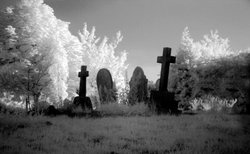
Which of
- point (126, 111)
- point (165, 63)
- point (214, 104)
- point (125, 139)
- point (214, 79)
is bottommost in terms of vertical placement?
point (125, 139)

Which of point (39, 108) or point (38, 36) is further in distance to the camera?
point (38, 36)

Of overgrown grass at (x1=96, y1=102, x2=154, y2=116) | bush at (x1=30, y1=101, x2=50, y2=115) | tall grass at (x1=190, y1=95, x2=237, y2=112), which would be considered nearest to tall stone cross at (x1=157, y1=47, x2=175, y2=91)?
overgrown grass at (x1=96, y1=102, x2=154, y2=116)

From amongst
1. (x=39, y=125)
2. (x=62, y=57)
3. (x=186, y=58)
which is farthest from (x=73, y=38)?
(x=39, y=125)

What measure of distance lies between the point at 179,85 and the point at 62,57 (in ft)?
34.8

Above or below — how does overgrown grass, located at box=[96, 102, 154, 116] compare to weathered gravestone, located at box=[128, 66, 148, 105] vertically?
below

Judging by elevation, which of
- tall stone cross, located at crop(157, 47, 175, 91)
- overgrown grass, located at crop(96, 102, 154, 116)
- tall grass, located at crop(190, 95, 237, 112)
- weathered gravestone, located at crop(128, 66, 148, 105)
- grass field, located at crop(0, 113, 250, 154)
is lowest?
grass field, located at crop(0, 113, 250, 154)

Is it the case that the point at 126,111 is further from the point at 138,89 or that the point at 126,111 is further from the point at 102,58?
the point at 102,58

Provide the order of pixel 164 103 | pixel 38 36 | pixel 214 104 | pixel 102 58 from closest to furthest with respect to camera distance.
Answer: pixel 164 103, pixel 214 104, pixel 38 36, pixel 102 58

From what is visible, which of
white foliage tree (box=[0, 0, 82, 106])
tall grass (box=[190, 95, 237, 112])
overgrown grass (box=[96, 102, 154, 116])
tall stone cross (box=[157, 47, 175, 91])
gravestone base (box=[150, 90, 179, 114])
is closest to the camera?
overgrown grass (box=[96, 102, 154, 116])

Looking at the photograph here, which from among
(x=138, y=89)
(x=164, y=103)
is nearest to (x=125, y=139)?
(x=164, y=103)

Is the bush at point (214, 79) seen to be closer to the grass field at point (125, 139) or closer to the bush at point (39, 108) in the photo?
the grass field at point (125, 139)

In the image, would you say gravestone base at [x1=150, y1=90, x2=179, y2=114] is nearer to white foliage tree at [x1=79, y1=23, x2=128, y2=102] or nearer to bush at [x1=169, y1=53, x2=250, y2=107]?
bush at [x1=169, y1=53, x2=250, y2=107]

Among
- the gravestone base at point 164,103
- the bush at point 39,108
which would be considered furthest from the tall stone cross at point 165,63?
the bush at point 39,108

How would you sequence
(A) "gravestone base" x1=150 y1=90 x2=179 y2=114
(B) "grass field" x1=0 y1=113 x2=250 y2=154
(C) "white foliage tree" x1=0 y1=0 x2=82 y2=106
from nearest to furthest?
(B) "grass field" x1=0 y1=113 x2=250 y2=154, (A) "gravestone base" x1=150 y1=90 x2=179 y2=114, (C) "white foliage tree" x1=0 y1=0 x2=82 y2=106
